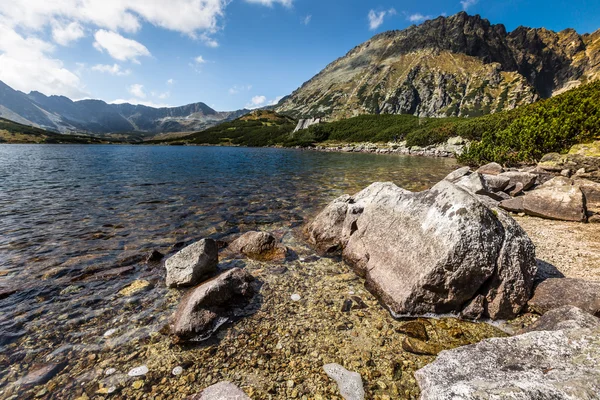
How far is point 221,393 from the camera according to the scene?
15.2ft

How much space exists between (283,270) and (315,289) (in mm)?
1749

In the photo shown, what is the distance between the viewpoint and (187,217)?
16.6m

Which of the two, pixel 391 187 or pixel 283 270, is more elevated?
pixel 391 187

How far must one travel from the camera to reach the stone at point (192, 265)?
28.1 ft

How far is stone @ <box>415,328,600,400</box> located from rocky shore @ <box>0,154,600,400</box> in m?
0.02

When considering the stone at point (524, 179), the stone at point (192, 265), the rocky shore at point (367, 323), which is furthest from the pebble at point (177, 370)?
the stone at point (524, 179)

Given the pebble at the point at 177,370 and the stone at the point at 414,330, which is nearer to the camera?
the pebble at the point at 177,370

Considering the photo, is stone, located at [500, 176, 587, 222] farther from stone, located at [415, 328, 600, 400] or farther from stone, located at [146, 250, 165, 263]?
stone, located at [146, 250, 165, 263]

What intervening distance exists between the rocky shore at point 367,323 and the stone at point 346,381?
2 cm

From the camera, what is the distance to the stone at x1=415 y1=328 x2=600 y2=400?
10.2 feet

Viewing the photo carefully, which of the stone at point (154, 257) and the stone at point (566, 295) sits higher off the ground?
the stone at point (566, 295)

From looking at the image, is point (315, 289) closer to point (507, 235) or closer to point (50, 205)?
point (507, 235)

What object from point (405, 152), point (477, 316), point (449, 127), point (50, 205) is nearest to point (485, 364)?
point (477, 316)

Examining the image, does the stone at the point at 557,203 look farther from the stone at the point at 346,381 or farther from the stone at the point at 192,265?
the stone at the point at 192,265
